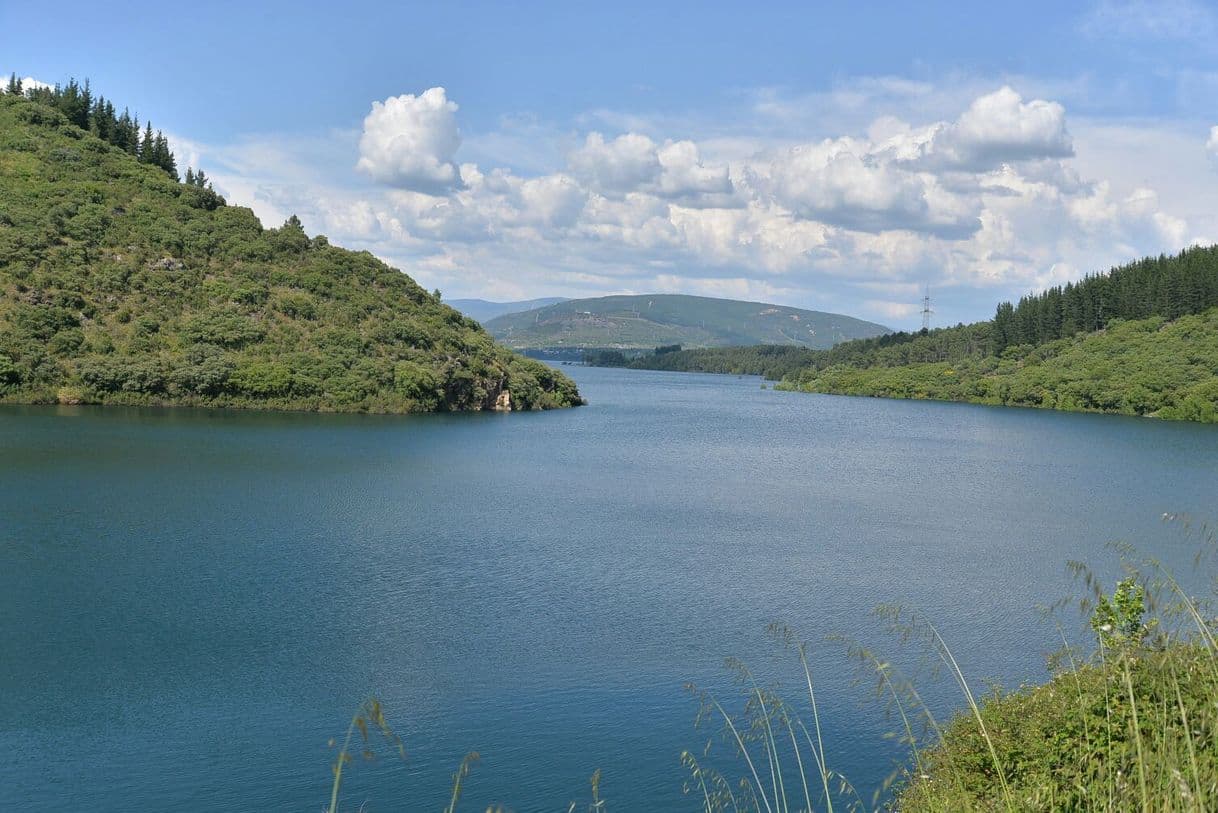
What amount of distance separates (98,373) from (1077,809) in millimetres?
79102

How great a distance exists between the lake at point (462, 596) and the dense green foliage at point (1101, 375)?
50122 mm

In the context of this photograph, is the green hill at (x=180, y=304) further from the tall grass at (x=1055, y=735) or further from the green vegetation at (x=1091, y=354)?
the green vegetation at (x=1091, y=354)

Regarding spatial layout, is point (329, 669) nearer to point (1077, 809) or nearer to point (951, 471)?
point (1077, 809)

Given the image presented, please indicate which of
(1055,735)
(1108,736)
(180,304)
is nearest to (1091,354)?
(180,304)

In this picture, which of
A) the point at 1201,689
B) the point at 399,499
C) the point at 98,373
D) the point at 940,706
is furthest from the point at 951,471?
the point at 98,373

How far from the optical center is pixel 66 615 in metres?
24.2

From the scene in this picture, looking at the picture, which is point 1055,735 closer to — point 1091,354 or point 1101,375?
point 1101,375

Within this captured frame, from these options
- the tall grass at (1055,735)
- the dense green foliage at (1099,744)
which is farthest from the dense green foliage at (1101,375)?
the dense green foliage at (1099,744)

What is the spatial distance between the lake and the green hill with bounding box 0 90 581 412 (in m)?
13.2

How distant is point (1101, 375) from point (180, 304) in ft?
352

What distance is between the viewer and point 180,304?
3228 inches

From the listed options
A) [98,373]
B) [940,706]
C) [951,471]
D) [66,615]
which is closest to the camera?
[940,706]

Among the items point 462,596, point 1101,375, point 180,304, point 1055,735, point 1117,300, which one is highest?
point 1117,300

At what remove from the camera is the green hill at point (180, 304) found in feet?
244
